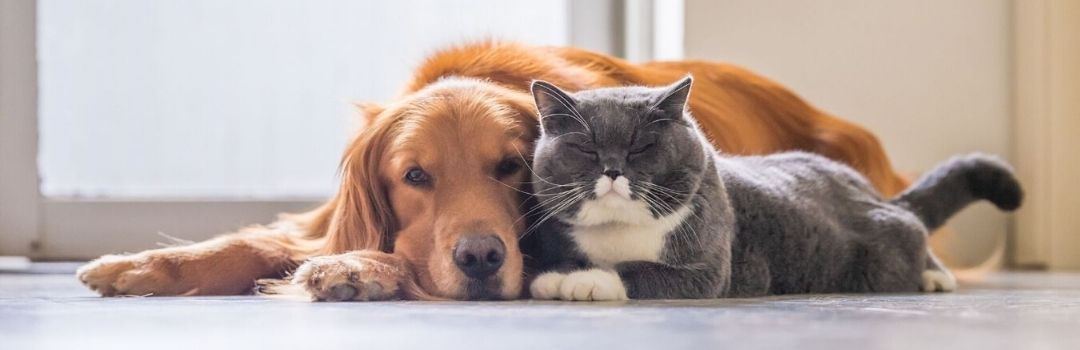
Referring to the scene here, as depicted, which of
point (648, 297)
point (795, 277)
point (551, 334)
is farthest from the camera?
point (795, 277)

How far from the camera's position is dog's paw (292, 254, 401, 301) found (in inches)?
73.8

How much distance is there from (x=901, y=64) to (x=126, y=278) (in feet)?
7.14

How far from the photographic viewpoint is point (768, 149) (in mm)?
2758

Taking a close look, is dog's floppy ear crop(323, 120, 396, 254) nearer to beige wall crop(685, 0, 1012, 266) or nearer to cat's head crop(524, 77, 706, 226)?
cat's head crop(524, 77, 706, 226)

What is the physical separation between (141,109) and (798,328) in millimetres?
2504

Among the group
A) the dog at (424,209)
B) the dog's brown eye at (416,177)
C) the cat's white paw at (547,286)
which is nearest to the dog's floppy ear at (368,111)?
the dog at (424,209)

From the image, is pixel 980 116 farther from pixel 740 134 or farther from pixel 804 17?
pixel 740 134

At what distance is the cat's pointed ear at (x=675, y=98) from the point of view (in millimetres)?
1836

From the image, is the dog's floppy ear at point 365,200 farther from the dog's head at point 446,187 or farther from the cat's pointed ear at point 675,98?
the cat's pointed ear at point 675,98

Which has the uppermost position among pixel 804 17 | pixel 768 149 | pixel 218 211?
pixel 804 17

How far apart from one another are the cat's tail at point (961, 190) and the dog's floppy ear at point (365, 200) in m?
0.96

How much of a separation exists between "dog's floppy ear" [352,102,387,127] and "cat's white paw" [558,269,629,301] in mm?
587

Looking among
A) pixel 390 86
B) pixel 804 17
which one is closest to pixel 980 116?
pixel 804 17

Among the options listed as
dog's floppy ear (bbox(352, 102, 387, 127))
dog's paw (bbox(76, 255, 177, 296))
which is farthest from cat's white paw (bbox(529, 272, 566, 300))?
dog's paw (bbox(76, 255, 177, 296))
